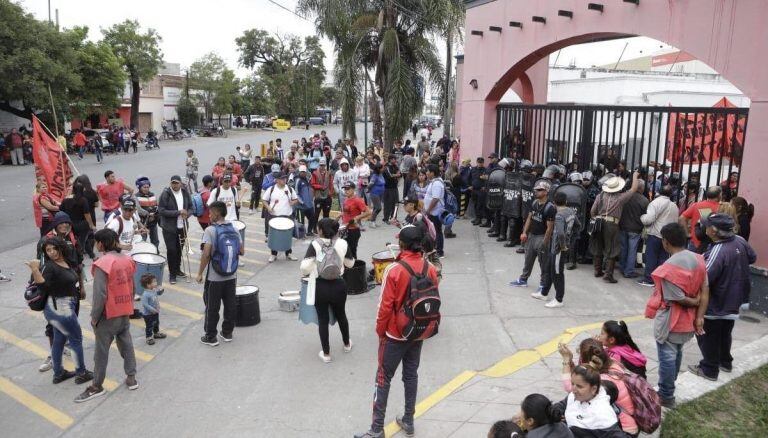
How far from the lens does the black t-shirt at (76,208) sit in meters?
10.1

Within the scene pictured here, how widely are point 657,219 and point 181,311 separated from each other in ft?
23.2

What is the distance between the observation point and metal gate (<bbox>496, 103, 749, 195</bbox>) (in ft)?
32.3

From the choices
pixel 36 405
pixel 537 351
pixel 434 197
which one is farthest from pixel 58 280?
pixel 434 197

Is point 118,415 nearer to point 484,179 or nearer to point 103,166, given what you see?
point 484,179

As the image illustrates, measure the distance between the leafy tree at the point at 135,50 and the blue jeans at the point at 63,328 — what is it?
40407 mm

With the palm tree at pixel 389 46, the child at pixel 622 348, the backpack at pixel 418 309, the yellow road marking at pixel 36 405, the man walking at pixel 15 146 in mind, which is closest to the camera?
the child at pixel 622 348

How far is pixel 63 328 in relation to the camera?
5992 mm

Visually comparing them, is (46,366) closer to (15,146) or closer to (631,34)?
(631,34)

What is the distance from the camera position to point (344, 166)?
13.1 metres

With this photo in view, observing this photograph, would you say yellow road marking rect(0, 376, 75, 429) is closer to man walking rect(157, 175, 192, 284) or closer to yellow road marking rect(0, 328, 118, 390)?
yellow road marking rect(0, 328, 118, 390)

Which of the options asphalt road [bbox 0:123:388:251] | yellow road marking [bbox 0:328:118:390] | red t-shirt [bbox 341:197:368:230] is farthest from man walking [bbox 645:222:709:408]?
asphalt road [bbox 0:123:388:251]

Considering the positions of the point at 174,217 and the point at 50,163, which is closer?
the point at 174,217

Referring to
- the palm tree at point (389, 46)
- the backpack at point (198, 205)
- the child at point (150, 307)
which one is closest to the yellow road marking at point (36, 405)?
the child at point (150, 307)

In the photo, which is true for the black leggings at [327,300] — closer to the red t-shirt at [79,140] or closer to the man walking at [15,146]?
the man walking at [15,146]
